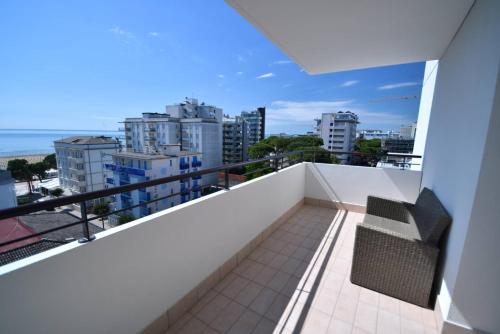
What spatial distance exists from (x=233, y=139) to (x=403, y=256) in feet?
114

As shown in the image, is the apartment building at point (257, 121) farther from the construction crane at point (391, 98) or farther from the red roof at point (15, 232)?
the red roof at point (15, 232)

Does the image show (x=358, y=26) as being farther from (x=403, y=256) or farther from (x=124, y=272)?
Answer: (x=124, y=272)

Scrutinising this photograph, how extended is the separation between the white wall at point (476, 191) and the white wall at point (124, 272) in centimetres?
172

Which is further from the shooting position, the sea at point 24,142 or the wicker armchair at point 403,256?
the sea at point 24,142

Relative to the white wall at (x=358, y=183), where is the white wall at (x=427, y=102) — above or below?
above

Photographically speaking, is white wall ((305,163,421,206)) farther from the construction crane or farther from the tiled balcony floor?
the construction crane

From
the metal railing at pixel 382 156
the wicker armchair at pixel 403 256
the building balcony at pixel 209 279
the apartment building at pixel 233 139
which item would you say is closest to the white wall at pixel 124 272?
the building balcony at pixel 209 279

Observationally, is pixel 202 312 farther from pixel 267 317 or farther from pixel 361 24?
pixel 361 24

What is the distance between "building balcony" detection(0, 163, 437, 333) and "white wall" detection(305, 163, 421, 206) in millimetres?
907

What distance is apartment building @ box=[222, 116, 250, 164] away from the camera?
35.6 m

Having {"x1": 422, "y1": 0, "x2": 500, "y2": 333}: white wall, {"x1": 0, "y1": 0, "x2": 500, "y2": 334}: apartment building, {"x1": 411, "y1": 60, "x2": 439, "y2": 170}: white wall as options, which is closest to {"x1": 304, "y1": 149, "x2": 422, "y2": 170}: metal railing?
{"x1": 411, "y1": 60, "x2": 439, "y2": 170}: white wall

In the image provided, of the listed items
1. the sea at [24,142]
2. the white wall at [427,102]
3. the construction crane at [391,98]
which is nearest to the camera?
the white wall at [427,102]

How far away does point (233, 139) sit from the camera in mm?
35594

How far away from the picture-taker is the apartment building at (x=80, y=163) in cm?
1228
